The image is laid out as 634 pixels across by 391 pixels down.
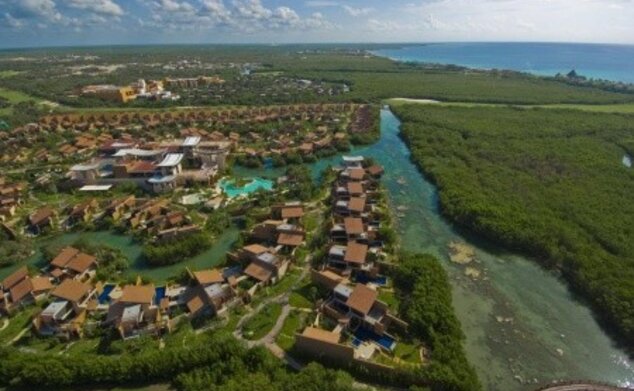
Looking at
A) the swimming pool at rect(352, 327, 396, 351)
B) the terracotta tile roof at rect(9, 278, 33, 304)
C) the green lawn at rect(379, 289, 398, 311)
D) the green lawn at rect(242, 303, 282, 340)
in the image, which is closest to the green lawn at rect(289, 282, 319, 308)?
the green lawn at rect(242, 303, 282, 340)

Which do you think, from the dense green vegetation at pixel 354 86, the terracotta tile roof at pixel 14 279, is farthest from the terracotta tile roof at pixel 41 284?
the dense green vegetation at pixel 354 86

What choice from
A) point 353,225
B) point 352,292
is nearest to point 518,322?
point 352,292

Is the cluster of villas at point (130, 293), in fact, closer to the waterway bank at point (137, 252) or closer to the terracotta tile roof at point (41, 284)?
the terracotta tile roof at point (41, 284)

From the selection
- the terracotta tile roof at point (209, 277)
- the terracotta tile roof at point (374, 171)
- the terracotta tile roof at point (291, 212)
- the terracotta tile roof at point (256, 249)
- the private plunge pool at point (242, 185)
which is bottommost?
the terracotta tile roof at point (209, 277)

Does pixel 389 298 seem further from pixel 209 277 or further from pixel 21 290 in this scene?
pixel 21 290

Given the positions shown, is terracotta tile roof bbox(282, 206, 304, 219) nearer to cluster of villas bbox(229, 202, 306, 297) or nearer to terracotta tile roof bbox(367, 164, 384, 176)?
cluster of villas bbox(229, 202, 306, 297)

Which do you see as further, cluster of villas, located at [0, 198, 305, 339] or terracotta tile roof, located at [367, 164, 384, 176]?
terracotta tile roof, located at [367, 164, 384, 176]
